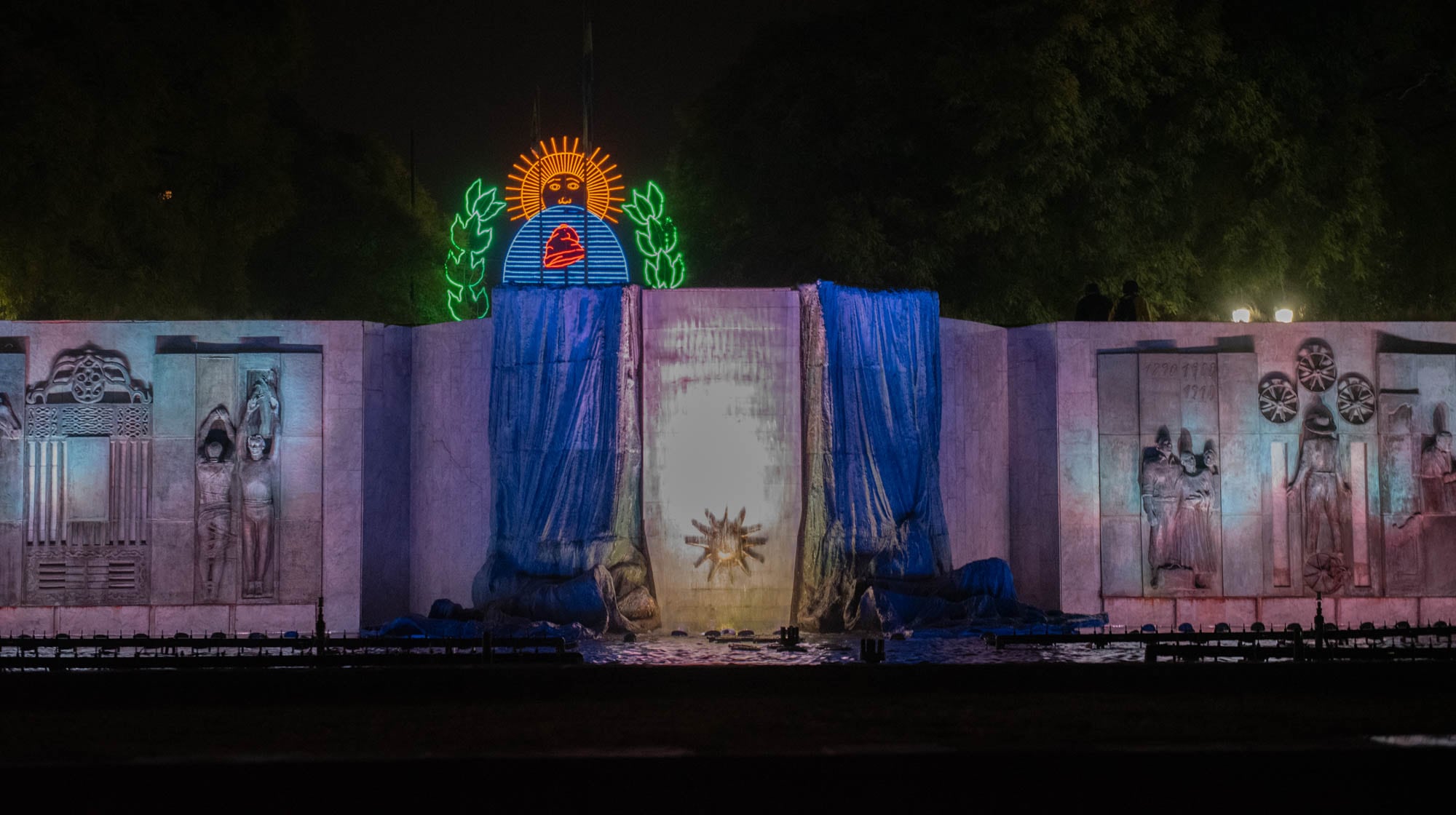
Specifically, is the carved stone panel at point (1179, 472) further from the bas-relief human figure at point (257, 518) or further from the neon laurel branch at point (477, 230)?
the bas-relief human figure at point (257, 518)

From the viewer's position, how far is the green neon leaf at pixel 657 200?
2155 cm

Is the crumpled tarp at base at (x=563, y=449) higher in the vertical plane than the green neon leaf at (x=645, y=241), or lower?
lower

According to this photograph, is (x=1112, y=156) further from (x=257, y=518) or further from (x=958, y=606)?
(x=257, y=518)

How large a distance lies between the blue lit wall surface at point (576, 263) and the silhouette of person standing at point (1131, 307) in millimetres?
5995

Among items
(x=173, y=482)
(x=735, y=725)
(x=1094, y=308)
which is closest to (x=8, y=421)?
(x=173, y=482)

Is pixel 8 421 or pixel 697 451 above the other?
pixel 8 421

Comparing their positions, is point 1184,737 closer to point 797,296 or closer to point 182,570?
point 797,296

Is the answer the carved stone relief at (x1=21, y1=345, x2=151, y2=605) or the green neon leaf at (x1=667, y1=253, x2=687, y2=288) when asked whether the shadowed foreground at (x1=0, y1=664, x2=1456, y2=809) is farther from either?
the green neon leaf at (x1=667, y1=253, x2=687, y2=288)

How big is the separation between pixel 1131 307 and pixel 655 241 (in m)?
6.43

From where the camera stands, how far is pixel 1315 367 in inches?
699

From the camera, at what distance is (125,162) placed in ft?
84.1

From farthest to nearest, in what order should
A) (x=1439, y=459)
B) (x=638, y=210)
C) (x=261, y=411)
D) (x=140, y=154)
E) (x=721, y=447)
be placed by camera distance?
(x=140, y=154), (x=638, y=210), (x=1439, y=459), (x=721, y=447), (x=261, y=411)

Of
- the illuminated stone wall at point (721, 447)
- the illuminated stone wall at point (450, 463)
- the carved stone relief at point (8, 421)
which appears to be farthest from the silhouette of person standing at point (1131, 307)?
the carved stone relief at point (8, 421)

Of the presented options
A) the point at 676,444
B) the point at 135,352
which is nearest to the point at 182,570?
the point at 135,352
